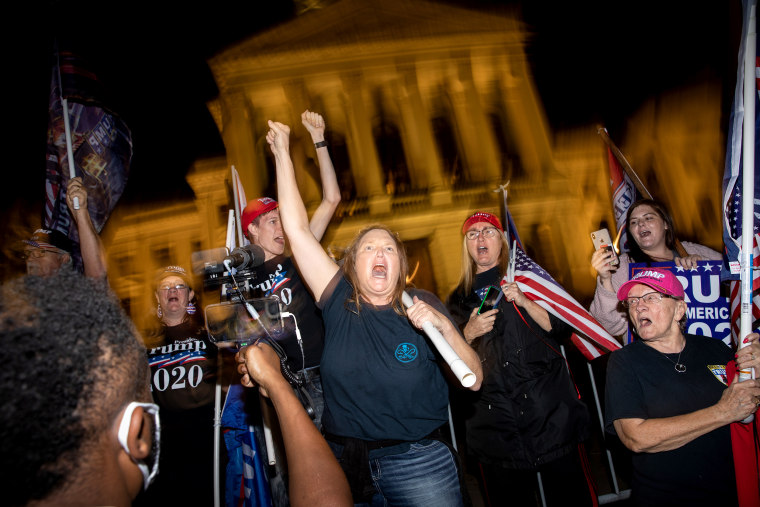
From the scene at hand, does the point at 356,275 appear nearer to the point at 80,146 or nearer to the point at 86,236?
the point at 86,236

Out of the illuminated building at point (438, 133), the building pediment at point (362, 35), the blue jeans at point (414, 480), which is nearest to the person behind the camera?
the blue jeans at point (414, 480)

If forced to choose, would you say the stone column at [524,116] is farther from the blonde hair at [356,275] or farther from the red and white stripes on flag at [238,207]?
the blonde hair at [356,275]

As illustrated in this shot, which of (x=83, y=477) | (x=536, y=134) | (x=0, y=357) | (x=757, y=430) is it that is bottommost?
(x=757, y=430)

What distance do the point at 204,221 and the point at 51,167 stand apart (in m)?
24.2

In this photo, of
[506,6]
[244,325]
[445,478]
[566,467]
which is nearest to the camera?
[244,325]

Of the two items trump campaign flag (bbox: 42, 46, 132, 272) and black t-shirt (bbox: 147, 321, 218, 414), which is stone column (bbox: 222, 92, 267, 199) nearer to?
trump campaign flag (bbox: 42, 46, 132, 272)

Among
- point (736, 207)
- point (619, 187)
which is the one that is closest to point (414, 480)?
point (736, 207)

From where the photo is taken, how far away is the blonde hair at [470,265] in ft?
13.3

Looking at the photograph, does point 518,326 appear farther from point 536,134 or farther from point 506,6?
point 506,6

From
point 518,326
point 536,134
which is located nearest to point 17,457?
point 518,326

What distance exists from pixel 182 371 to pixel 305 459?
327 cm

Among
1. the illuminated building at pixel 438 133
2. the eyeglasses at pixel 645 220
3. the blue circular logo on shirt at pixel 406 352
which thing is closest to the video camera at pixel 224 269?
the blue circular logo on shirt at pixel 406 352

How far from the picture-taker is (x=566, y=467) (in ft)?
10.9

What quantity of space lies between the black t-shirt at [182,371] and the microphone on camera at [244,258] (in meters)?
2.11
